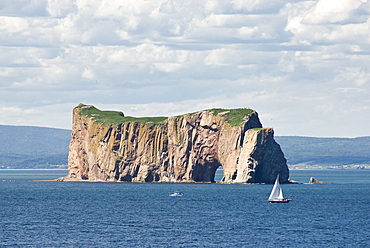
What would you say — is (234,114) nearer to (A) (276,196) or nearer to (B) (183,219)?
(A) (276,196)

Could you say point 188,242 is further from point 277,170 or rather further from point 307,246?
point 277,170

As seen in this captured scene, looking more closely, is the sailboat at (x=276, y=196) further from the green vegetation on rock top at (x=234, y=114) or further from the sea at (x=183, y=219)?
the green vegetation on rock top at (x=234, y=114)

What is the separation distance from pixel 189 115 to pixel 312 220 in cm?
9221

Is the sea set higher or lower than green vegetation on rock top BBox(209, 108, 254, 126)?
lower

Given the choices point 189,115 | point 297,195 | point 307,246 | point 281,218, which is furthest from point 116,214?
point 189,115

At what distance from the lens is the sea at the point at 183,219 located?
8719 centimetres

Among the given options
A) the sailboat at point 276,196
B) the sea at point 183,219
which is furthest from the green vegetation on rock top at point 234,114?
the sailboat at point 276,196

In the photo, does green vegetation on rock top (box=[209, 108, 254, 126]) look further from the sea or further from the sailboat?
the sailboat

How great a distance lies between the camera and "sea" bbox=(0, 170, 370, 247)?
87188mm

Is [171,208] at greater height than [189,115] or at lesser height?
lesser

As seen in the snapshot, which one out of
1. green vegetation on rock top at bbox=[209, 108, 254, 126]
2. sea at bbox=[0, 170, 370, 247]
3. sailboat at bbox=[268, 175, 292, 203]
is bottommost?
sea at bbox=[0, 170, 370, 247]

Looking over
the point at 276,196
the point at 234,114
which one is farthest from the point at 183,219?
the point at 234,114

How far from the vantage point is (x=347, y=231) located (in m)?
96.9

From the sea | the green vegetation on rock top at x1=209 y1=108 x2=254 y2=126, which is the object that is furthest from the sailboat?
the green vegetation on rock top at x1=209 y1=108 x2=254 y2=126
